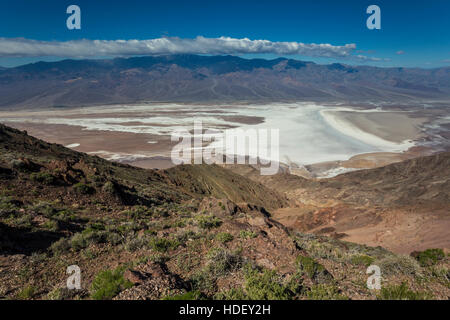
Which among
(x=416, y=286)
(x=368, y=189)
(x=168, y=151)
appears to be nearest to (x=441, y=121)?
(x=368, y=189)

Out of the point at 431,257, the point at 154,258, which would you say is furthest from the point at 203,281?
the point at 431,257

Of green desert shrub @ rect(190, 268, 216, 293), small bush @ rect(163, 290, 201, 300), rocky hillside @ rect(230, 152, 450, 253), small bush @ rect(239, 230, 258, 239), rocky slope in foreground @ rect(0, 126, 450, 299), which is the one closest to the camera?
small bush @ rect(163, 290, 201, 300)

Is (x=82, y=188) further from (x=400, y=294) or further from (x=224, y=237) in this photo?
(x=400, y=294)

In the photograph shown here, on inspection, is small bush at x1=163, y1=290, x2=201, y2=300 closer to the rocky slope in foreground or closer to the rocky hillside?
the rocky slope in foreground

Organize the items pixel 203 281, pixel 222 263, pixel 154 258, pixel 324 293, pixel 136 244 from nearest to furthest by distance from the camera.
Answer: pixel 324 293
pixel 203 281
pixel 222 263
pixel 154 258
pixel 136 244

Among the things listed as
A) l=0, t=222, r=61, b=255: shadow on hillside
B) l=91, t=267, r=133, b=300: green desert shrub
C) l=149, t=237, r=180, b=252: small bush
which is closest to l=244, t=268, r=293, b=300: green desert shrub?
l=91, t=267, r=133, b=300: green desert shrub

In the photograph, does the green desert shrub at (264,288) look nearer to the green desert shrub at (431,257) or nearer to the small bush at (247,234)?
the small bush at (247,234)

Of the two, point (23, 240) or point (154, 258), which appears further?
point (23, 240)

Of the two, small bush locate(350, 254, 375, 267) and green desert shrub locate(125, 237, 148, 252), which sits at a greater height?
green desert shrub locate(125, 237, 148, 252)
